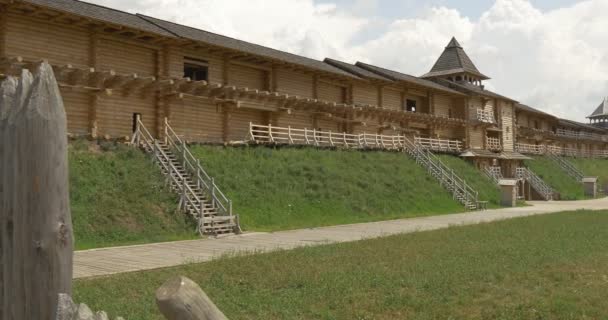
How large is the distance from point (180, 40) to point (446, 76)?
Answer: 38.3 m

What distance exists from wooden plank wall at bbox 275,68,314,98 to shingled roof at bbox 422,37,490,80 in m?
26.4

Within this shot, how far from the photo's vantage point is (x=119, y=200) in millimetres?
17906

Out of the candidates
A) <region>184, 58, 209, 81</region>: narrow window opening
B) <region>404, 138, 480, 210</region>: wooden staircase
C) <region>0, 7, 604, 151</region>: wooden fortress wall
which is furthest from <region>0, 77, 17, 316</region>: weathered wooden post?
<region>404, 138, 480, 210</region>: wooden staircase

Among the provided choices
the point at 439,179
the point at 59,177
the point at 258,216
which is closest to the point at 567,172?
the point at 439,179

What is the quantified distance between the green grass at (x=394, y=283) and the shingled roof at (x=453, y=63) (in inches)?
1752

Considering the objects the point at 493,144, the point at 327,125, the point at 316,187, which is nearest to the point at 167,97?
the point at 316,187

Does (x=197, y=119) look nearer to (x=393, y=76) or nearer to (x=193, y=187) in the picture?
(x=193, y=187)

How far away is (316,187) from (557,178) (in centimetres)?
3422

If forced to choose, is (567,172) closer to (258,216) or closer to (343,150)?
(343,150)

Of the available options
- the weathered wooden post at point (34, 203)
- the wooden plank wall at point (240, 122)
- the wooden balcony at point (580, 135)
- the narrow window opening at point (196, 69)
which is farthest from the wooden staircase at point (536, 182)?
the weathered wooden post at point (34, 203)

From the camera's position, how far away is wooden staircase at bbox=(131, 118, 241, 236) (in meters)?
18.4

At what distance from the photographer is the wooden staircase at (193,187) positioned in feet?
60.4

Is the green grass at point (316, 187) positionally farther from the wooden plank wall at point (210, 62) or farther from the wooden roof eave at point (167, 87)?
the wooden plank wall at point (210, 62)

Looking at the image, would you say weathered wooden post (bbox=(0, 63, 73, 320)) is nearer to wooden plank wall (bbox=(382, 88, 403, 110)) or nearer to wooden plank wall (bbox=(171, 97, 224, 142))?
wooden plank wall (bbox=(171, 97, 224, 142))
